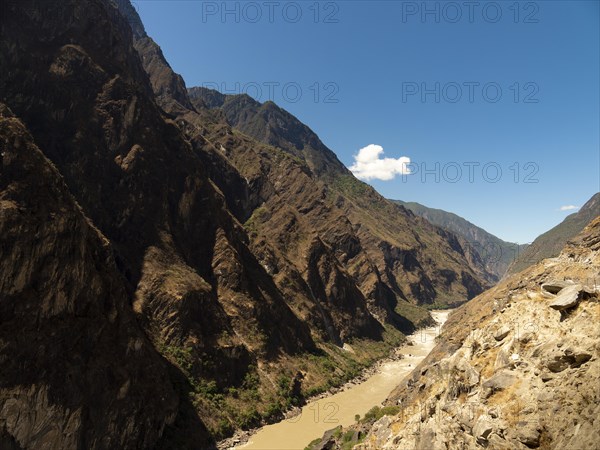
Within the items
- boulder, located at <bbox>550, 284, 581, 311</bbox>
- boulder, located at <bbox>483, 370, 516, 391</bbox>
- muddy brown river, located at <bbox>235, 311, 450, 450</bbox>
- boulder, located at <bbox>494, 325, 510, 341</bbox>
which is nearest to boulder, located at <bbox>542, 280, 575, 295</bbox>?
boulder, located at <bbox>550, 284, 581, 311</bbox>

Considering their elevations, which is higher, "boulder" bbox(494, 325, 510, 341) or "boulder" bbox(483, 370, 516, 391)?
"boulder" bbox(494, 325, 510, 341)

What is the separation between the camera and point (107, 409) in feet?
131

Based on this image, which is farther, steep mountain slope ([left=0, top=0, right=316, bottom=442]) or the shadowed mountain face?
steep mountain slope ([left=0, top=0, right=316, bottom=442])

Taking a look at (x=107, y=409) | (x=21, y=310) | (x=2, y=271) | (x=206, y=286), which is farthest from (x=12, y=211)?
(x=206, y=286)

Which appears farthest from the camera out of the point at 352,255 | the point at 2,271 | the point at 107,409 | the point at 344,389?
the point at 352,255

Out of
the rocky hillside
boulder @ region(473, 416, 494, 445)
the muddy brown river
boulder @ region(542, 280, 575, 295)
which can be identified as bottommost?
the muddy brown river

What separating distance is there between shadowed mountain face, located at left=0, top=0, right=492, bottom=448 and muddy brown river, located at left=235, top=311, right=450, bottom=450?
3418 mm

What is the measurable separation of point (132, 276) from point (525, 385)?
62.9 m

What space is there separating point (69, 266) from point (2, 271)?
6184 millimetres

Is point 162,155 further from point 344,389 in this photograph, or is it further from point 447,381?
point 447,381

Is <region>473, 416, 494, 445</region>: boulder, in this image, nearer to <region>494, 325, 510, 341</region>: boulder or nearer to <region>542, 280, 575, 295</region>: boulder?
<region>494, 325, 510, 341</region>: boulder

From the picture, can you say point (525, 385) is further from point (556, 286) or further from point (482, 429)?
point (556, 286)

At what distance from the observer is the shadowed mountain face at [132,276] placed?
38062mm

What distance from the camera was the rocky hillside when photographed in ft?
40.9
